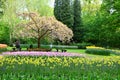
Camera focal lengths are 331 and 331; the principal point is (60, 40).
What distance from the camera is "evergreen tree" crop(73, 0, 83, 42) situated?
5956cm

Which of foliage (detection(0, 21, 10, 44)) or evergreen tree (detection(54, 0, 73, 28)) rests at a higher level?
evergreen tree (detection(54, 0, 73, 28))

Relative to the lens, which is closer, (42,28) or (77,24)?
(42,28)

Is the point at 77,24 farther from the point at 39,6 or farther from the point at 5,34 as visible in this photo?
the point at 5,34

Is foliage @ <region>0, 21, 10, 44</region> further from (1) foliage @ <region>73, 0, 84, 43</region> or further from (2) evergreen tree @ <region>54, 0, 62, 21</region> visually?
(1) foliage @ <region>73, 0, 84, 43</region>

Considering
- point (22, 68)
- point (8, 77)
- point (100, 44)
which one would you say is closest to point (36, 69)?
point (22, 68)

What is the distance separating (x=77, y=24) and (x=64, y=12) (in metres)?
3.22

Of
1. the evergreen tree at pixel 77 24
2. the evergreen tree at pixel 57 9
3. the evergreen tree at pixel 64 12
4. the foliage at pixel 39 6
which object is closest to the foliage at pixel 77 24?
the evergreen tree at pixel 77 24

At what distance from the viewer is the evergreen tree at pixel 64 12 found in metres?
59.6

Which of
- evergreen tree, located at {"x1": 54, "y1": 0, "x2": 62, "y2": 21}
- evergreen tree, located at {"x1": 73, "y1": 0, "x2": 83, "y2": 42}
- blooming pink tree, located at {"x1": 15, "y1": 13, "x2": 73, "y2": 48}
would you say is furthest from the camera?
evergreen tree, located at {"x1": 54, "y1": 0, "x2": 62, "y2": 21}

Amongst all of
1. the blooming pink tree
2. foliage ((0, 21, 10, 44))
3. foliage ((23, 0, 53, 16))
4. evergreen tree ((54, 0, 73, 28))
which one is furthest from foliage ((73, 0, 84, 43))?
the blooming pink tree

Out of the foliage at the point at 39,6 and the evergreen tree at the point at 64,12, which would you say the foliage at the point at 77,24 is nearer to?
the evergreen tree at the point at 64,12

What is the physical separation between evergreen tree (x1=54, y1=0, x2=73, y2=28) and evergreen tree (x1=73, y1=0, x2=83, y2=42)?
119cm

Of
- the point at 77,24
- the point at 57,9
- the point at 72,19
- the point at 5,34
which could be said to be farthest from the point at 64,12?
the point at 5,34

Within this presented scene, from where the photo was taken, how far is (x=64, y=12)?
198 feet
